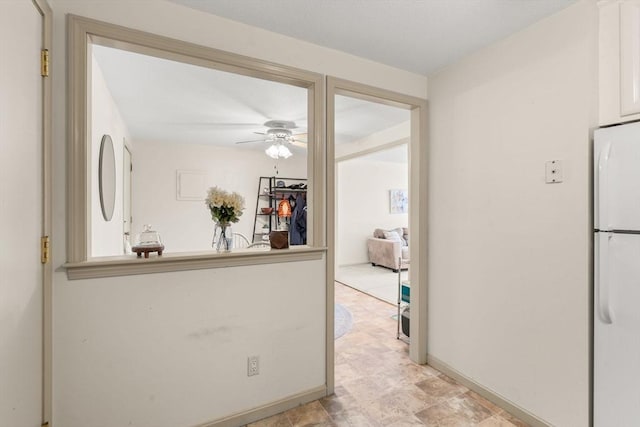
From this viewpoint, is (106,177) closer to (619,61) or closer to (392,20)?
(392,20)

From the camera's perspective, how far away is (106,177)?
A: 2.62 metres

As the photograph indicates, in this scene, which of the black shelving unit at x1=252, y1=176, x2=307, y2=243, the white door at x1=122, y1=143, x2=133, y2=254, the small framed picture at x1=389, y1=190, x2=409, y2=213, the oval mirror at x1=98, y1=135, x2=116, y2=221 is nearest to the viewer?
the oval mirror at x1=98, y1=135, x2=116, y2=221

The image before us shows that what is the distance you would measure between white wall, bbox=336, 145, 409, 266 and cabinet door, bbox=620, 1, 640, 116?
5.23m

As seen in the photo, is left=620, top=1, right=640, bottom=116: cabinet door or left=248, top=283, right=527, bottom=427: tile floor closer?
left=620, top=1, right=640, bottom=116: cabinet door

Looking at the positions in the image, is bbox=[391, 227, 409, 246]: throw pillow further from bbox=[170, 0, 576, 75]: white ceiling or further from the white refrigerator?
the white refrigerator

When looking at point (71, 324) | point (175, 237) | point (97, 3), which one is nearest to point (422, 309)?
point (71, 324)

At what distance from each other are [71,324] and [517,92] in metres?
2.83

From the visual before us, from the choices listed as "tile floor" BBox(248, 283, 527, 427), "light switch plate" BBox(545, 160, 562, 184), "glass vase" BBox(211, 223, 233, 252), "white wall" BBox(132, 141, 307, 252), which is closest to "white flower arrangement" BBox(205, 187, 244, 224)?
"glass vase" BBox(211, 223, 233, 252)

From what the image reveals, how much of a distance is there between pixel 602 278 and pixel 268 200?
536 cm

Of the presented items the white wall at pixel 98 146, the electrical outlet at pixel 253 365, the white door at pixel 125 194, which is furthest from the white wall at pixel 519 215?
the white door at pixel 125 194

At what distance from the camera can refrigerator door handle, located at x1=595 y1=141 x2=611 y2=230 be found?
1503 millimetres

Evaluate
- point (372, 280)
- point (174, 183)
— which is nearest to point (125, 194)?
point (174, 183)

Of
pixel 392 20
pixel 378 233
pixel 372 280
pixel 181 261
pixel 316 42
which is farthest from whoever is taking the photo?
pixel 378 233

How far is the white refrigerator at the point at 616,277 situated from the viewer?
4.66 feet
